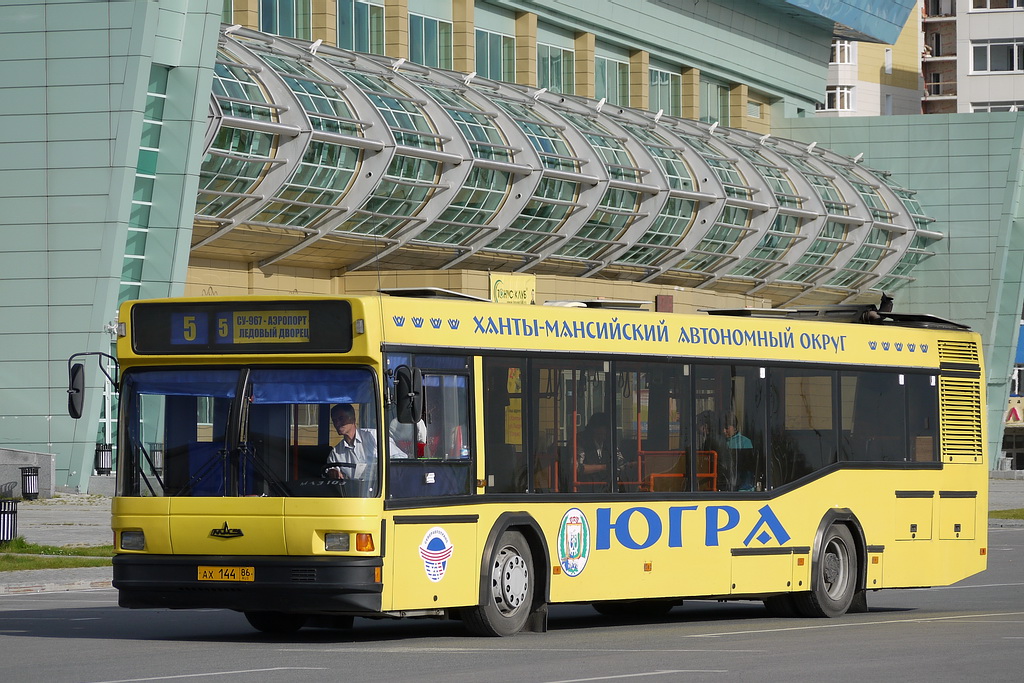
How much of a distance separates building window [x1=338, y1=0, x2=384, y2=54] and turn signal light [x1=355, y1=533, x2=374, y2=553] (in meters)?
47.3

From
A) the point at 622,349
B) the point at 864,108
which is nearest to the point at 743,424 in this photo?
the point at 622,349

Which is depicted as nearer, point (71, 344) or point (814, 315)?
point (814, 315)

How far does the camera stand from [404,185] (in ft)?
171

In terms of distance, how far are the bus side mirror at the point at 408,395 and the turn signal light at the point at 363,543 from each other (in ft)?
2.81

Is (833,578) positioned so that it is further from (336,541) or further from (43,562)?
(43,562)

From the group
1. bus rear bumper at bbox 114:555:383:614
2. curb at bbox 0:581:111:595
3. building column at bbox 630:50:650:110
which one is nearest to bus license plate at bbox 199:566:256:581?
bus rear bumper at bbox 114:555:383:614

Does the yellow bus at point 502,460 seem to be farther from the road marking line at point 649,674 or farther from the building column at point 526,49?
the building column at point 526,49

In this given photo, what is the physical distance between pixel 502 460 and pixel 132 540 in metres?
2.87

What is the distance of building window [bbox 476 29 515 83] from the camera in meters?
65.4

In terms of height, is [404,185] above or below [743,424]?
above

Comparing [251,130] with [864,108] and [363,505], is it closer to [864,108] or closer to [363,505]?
[363,505]

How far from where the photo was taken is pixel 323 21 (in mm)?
57781

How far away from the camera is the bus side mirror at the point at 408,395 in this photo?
13406mm

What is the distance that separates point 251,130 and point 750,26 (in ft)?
124
